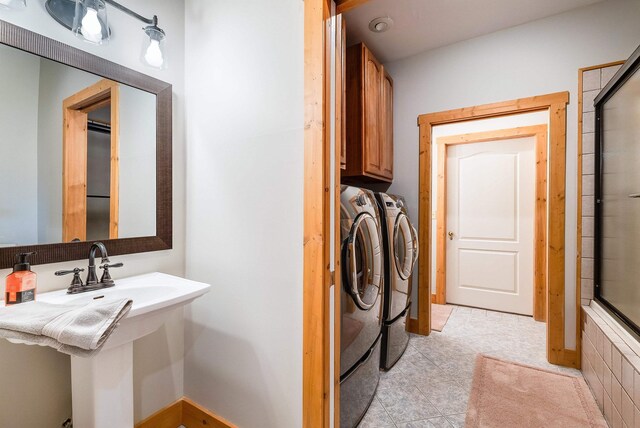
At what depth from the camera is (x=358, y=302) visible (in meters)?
1.53

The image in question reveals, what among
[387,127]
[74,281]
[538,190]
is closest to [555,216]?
[538,190]

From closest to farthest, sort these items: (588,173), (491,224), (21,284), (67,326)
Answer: (67,326)
(21,284)
(588,173)
(491,224)

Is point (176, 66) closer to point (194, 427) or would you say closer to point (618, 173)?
point (194, 427)

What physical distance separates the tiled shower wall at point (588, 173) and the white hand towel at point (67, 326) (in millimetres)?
2826

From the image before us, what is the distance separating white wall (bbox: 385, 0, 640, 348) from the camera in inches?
79.4

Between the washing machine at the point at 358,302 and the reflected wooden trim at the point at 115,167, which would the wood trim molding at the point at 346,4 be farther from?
the reflected wooden trim at the point at 115,167

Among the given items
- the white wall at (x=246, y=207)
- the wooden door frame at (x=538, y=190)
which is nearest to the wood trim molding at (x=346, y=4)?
the white wall at (x=246, y=207)

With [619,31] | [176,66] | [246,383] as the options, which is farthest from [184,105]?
[619,31]

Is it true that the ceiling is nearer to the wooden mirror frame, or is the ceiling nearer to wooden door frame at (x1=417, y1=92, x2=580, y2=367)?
wooden door frame at (x1=417, y1=92, x2=580, y2=367)

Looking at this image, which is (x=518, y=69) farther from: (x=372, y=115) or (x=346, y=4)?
(x=346, y=4)

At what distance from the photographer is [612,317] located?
1.71 m

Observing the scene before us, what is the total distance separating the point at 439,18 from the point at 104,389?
119 inches

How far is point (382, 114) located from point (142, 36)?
72.1 inches

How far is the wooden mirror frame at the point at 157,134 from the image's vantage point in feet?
3.60
